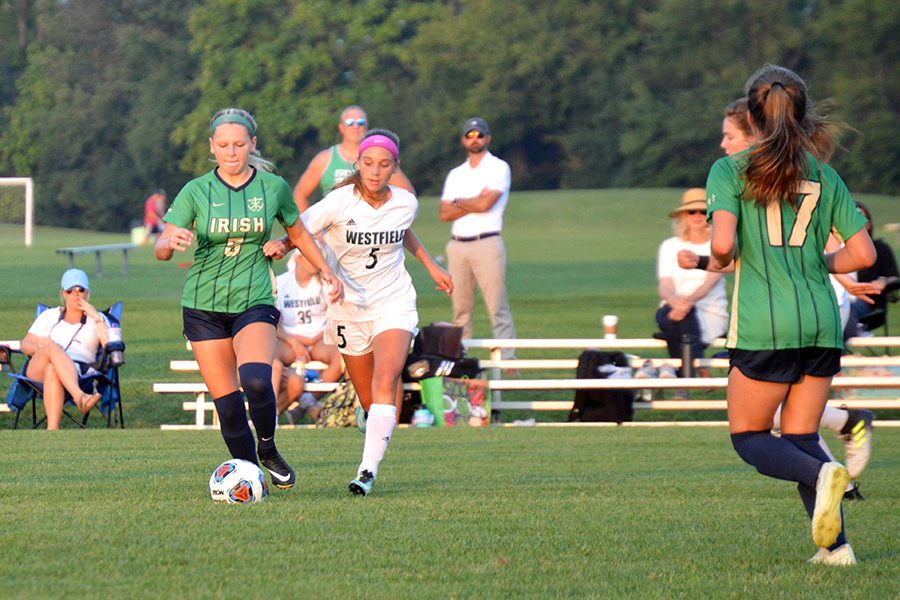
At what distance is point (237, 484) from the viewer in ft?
21.7

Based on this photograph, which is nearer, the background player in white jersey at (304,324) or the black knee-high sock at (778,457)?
the black knee-high sock at (778,457)

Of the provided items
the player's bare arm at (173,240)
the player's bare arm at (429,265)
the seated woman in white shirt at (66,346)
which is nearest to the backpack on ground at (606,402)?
the seated woman in white shirt at (66,346)

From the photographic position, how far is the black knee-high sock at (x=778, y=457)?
5.12m

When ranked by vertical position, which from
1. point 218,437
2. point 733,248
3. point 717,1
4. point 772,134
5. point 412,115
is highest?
point 717,1

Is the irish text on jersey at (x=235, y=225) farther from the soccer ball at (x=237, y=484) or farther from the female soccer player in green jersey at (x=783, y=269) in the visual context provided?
the female soccer player in green jersey at (x=783, y=269)

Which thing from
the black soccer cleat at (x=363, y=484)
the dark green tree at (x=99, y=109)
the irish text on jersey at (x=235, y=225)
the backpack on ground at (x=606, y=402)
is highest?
the dark green tree at (x=99, y=109)

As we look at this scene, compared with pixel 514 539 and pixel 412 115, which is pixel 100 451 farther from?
pixel 412 115

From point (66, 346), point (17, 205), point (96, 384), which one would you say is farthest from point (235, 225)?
point (17, 205)

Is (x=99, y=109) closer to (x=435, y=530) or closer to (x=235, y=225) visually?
(x=235, y=225)

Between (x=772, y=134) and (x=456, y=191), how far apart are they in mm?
8745

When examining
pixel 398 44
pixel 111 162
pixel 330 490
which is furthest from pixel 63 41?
pixel 330 490

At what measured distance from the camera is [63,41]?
74.8m

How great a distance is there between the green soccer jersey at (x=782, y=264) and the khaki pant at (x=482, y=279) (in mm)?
8524

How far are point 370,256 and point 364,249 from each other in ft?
0.17
